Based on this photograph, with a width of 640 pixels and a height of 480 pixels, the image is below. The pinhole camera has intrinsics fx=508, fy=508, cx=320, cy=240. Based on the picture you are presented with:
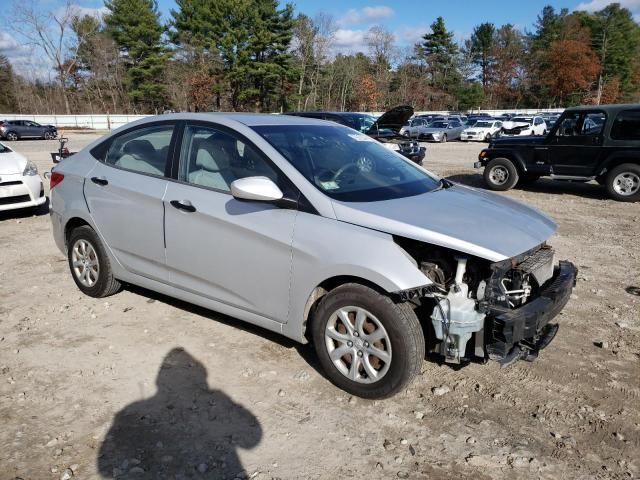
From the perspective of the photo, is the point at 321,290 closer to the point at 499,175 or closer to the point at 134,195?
the point at 134,195

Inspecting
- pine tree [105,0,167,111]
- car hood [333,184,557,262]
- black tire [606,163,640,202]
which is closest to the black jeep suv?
black tire [606,163,640,202]

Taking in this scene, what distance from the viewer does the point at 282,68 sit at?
55281mm

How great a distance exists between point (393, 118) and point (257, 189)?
12.3m

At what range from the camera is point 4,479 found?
256 cm

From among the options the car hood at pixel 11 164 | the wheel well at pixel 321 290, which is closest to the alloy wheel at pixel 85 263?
the wheel well at pixel 321 290

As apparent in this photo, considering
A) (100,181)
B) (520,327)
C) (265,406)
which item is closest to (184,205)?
(100,181)

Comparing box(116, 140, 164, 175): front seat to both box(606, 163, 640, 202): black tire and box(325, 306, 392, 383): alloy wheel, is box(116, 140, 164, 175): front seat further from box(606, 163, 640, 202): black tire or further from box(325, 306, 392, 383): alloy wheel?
box(606, 163, 640, 202): black tire

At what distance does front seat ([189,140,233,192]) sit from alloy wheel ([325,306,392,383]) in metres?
1.29

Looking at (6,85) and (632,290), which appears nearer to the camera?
(632,290)

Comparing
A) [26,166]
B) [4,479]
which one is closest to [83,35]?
[26,166]

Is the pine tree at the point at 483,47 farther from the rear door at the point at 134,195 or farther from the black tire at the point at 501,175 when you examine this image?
the rear door at the point at 134,195

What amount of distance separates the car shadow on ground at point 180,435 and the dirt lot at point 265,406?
0.03ft

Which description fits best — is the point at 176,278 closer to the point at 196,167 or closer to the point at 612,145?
the point at 196,167

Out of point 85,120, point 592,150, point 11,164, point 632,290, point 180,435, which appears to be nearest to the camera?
point 180,435
